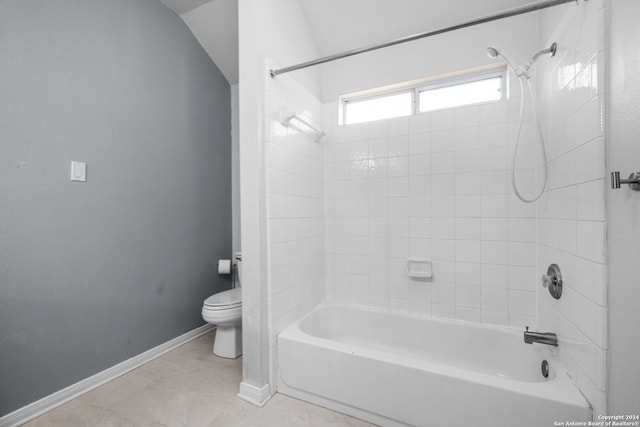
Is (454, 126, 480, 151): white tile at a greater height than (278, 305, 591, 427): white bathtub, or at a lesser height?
greater

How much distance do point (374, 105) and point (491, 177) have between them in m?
1.09

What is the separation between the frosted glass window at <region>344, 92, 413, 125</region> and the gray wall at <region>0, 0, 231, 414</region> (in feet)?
4.48

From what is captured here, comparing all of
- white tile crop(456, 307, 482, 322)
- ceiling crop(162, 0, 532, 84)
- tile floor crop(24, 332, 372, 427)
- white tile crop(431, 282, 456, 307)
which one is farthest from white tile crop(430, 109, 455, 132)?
tile floor crop(24, 332, 372, 427)

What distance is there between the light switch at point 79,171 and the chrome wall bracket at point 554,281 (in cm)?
270

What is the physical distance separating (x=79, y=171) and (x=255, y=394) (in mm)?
1700

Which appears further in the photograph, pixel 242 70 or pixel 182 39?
pixel 182 39

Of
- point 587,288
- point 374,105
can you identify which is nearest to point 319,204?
point 374,105

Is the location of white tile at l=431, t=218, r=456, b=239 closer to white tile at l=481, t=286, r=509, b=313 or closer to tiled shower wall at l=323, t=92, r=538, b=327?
tiled shower wall at l=323, t=92, r=538, b=327

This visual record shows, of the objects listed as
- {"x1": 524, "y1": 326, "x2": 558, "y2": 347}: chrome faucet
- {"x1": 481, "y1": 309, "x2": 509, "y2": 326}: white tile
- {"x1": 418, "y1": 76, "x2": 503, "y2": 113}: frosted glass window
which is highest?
{"x1": 418, "y1": 76, "x2": 503, "y2": 113}: frosted glass window

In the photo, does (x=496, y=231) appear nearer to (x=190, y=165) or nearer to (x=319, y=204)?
(x=319, y=204)

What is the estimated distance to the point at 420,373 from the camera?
4.25 feet

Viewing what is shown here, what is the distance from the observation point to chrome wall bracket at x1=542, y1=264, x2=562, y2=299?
4.44ft

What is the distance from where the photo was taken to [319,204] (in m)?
2.24

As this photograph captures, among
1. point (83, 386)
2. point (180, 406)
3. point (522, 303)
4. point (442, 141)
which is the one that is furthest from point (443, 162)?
point (83, 386)
